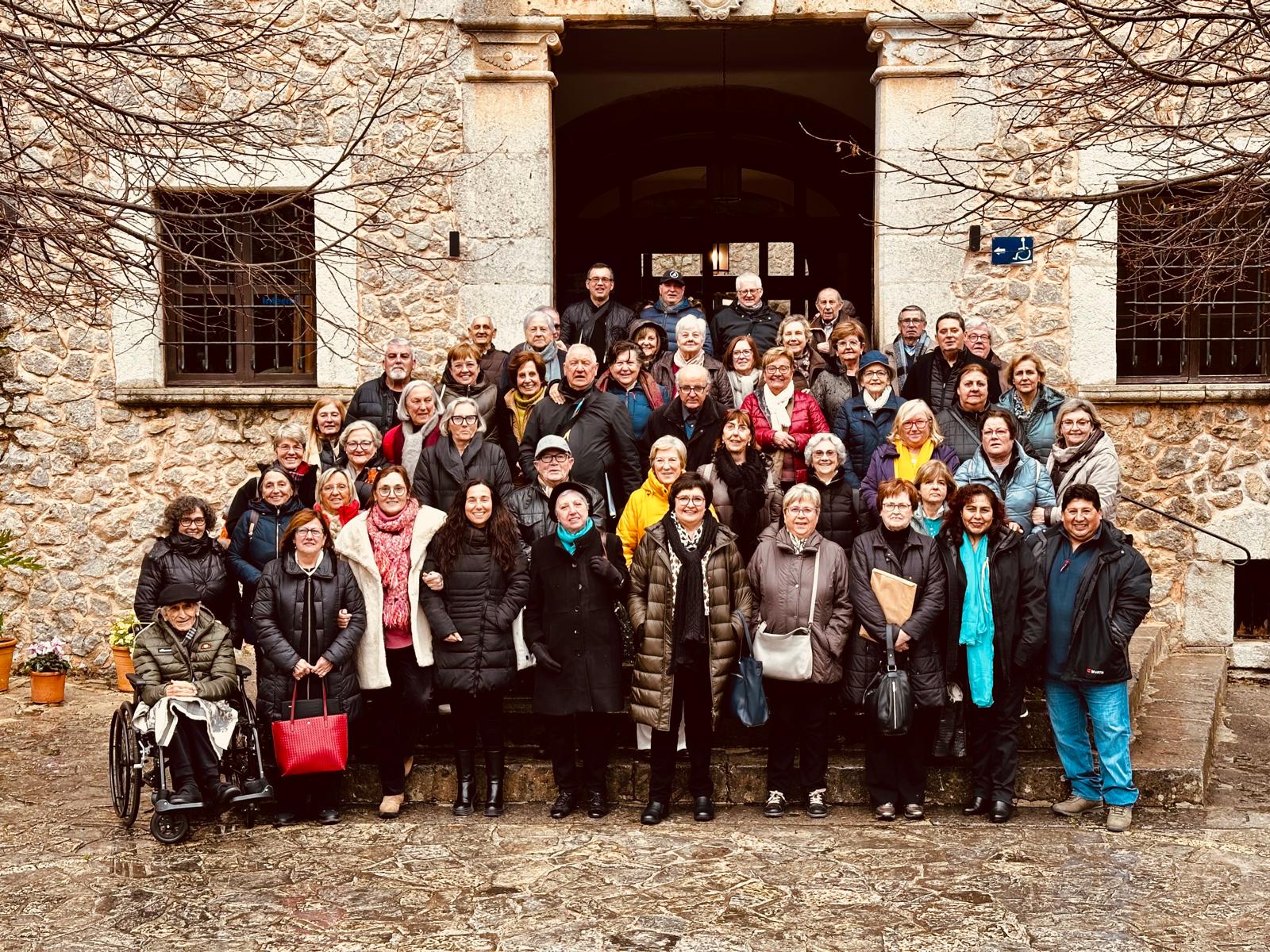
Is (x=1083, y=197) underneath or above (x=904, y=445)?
above

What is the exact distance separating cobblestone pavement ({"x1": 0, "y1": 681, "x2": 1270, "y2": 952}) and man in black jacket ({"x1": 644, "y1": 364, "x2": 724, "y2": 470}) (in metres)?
1.98

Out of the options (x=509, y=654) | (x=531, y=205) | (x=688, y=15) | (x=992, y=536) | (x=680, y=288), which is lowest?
(x=509, y=654)

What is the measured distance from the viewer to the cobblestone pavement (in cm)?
570

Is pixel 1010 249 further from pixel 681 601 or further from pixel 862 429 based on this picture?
pixel 681 601

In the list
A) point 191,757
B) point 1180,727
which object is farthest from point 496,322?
point 1180,727

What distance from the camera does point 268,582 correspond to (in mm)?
7273

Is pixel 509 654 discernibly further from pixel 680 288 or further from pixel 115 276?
pixel 115 276

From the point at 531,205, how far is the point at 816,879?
5695mm

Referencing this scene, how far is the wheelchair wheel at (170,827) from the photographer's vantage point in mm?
6898

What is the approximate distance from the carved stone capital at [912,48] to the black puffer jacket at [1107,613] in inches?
174

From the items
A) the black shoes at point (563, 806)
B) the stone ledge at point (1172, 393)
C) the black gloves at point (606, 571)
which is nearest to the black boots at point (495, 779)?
the black shoes at point (563, 806)

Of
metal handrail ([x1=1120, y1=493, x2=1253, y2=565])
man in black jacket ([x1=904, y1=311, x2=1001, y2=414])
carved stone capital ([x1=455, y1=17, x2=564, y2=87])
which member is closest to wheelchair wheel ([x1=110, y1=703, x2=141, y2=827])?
man in black jacket ([x1=904, y1=311, x2=1001, y2=414])

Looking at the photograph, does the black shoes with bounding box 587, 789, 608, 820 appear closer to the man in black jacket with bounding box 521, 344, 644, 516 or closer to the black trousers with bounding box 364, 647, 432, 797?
the black trousers with bounding box 364, 647, 432, 797

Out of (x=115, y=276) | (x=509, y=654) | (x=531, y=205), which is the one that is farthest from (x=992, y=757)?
(x=115, y=276)
